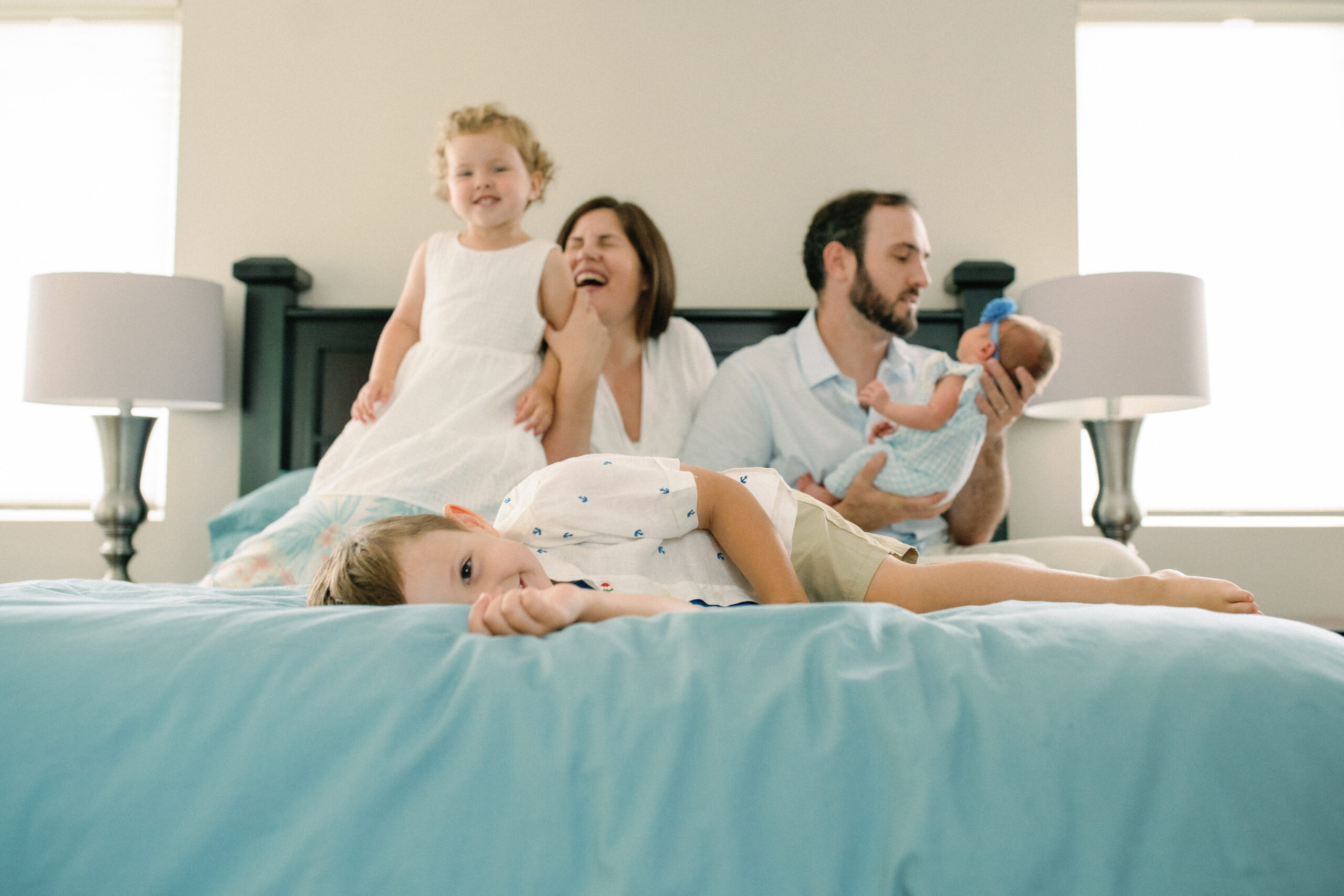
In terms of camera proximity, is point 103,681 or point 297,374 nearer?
point 103,681

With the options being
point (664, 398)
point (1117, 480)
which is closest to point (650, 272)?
point (664, 398)

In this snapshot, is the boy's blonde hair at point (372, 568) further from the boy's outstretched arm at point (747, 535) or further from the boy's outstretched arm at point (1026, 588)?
the boy's outstretched arm at point (1026, 588)

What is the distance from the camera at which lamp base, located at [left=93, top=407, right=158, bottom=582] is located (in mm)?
2207

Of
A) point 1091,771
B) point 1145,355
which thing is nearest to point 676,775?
point 1091,771

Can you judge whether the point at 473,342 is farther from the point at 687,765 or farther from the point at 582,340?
the point at 687,765

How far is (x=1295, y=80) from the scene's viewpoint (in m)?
2.68

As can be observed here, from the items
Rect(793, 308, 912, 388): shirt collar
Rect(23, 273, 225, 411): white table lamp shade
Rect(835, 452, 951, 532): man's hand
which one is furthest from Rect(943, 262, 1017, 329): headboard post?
Rect(23, 273, 225, 411): white table lamp shade

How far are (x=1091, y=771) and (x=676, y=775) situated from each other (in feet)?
0.90

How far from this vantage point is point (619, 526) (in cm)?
107

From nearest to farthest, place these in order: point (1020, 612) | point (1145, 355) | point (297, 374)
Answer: point (1020, 612) < point (1145, 355) < point (297, 374)

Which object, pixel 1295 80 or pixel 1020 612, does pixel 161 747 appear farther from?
pixel 1295 80

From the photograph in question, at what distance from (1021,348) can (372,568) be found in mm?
1190

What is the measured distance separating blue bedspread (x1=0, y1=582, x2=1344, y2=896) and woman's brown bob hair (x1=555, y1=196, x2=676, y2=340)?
1.46 meters

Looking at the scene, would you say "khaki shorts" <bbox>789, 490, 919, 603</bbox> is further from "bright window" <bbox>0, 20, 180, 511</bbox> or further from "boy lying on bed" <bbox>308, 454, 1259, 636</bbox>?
"bright window" <bbox>0, 20, 180, 511</bbox>
